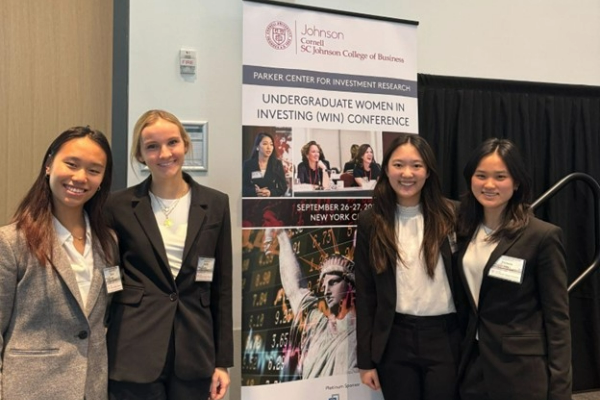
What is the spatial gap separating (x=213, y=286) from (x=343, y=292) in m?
0.82

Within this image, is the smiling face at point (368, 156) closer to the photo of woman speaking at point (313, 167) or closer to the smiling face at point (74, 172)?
the photo of woman speaking at point (313, 167)

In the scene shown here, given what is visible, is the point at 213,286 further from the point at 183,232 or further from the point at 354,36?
the point at 354,36

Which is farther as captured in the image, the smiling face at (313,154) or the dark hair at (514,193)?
the smiling face at (313,154)

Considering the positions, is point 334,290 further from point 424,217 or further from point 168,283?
point 168,283

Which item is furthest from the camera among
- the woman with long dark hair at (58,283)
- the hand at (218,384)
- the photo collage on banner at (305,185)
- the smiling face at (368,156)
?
the smiling face at (368,156)

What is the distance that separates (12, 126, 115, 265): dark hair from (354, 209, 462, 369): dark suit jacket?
105cm

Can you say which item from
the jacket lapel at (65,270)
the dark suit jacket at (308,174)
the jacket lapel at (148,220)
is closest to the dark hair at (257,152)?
the dark suit jacket at (308,174)

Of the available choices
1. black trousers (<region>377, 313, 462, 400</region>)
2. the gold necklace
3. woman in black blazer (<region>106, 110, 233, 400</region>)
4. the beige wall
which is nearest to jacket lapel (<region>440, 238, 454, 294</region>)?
black trousers (<region>377, 313, 462, 400</region>)

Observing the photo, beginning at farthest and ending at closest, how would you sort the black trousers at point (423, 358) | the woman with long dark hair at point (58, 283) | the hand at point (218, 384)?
the black trousers at point (423, 358) → the hand at point (218, 384) → the woman with long dark hair at point (58, 283)

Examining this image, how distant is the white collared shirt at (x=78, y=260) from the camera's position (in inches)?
57.9

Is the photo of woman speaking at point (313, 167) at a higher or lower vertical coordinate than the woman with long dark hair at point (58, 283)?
higher

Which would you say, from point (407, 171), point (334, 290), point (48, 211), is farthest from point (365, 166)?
point (48, 211)

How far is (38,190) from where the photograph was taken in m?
1.49

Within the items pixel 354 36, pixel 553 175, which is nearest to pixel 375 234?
pixel 354 36
